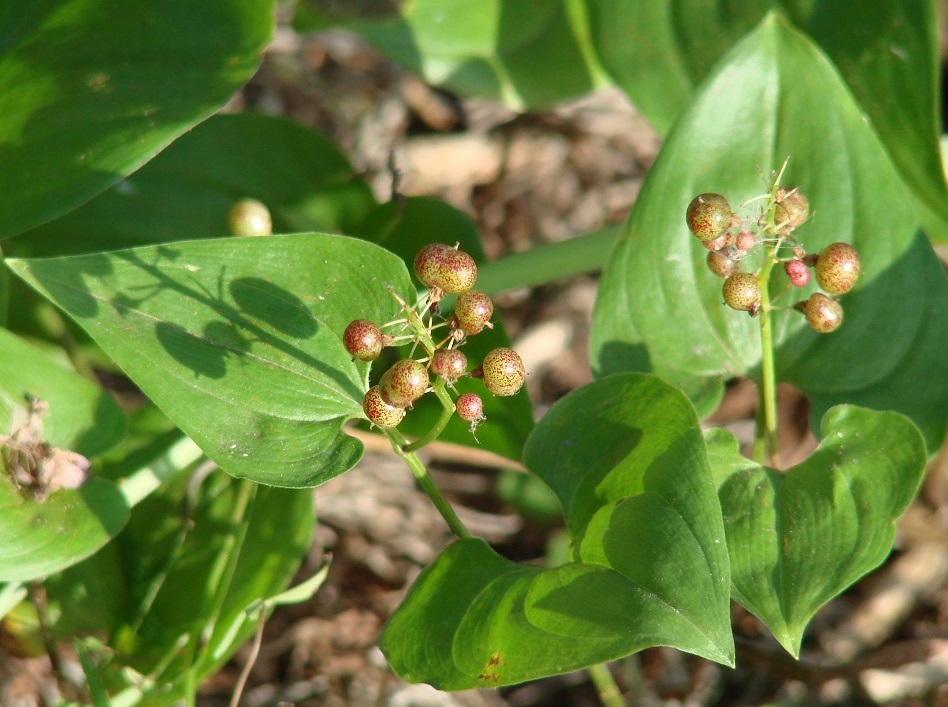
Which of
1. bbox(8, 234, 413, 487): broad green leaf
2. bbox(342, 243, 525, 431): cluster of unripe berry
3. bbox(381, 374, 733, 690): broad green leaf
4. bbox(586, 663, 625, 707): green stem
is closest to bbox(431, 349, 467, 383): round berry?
bbox(342, 243, 525, 431): cluster of unripe berry

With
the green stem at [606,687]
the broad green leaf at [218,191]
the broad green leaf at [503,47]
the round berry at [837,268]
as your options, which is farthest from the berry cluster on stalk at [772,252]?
the broad green leaf at [503,47]

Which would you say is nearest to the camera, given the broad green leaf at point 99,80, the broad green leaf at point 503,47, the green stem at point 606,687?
the broad green leaf at point 99,80

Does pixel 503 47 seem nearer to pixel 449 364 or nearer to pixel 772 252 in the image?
pixel 772 252

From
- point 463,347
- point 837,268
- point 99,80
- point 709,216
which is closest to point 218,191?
point 99,80

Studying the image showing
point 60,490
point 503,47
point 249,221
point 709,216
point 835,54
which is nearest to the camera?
point 709,216

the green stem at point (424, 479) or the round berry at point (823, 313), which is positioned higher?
the round berry at point (823, 313)

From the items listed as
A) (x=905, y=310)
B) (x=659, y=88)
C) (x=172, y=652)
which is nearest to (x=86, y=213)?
(x=172, y=652)

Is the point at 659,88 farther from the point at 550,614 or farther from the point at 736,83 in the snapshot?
the point at 550,614

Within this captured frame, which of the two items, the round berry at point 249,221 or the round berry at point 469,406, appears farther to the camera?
the round berry at point 249,221

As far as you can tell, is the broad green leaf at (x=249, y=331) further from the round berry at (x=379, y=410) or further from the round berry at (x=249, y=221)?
the round berry at (x=249, y=221)
